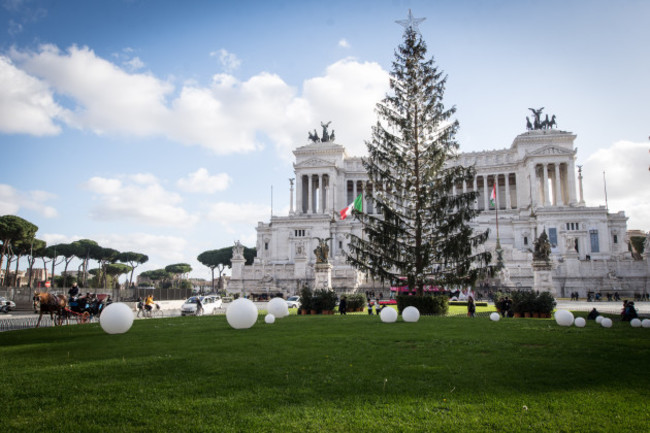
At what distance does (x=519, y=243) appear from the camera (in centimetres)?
8075

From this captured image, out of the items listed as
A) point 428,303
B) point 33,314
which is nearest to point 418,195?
point 428,303

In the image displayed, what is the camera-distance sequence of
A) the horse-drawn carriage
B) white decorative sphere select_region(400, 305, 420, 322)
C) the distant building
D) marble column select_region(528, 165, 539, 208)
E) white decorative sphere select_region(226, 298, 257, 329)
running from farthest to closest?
marble column select_region(528, 165, 539, 208), the distant building, the horse-drawn carriage, white decorative sphere select_region(400, 305, 420, 322), white decorative sphere select_region(226, 298, 257, 329)

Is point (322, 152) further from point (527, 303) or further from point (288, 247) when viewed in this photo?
point (527, 303)

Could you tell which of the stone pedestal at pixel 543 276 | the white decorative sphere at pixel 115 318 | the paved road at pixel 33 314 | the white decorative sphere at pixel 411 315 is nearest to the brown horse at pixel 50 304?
the paved road at pixel 33 314

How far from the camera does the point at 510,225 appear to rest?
83.9 m

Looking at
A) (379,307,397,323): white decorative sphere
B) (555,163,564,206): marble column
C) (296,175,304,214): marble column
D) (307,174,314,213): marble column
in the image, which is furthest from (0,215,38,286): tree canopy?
(555,163,564,206): marble column

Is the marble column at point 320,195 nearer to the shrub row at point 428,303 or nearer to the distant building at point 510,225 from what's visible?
the distant building at point 510,225

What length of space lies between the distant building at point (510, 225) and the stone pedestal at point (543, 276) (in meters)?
11.8

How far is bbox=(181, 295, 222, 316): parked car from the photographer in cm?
3503

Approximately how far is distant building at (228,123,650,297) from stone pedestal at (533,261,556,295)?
11784mm

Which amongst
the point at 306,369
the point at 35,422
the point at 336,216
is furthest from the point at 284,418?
the point at 336,216

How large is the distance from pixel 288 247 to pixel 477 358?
7750cm

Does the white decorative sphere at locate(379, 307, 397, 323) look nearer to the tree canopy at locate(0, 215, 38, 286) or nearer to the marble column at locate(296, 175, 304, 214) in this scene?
the tree canopy at locate(0, 215, 38, 286)

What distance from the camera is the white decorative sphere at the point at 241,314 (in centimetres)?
1636
